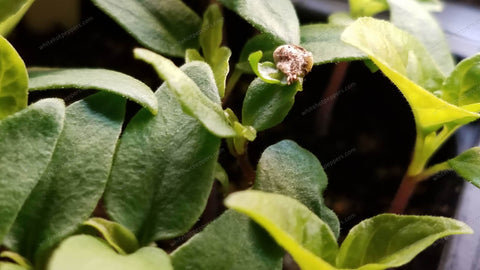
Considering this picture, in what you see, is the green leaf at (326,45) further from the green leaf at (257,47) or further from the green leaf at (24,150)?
the green leaf at (24,150)

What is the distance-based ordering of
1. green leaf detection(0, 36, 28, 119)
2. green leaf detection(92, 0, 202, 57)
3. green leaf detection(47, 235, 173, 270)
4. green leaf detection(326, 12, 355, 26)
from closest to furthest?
1. green leaf detection(47, 235, 173, 270)
2. green leaf detection(0, 36, 28, 119)
3. green leaf detection(92, 0, 202, 57)
4. green leaf detection(326, 12, 355, 26)

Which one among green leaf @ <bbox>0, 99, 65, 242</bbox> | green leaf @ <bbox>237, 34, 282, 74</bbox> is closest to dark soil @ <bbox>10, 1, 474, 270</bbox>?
green leaf @ <bbox>237, 34, 282, 74</bbox>

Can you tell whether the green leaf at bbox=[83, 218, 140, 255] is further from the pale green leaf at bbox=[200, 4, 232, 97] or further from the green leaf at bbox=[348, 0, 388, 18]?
the green leaf at bbox=[348, 0, 388, 18]

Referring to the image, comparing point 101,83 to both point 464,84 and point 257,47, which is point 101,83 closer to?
point 257,47

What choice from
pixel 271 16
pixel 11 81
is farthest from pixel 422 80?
pixel 11 81

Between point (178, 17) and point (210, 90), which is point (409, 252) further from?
point (178, 17)

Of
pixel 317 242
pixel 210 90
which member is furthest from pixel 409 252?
pixel 210 90
